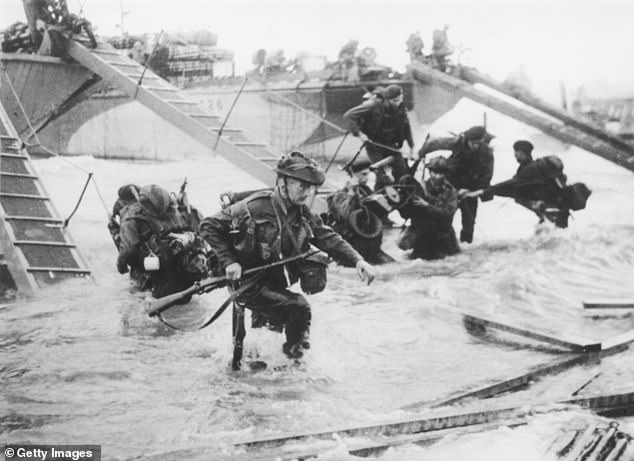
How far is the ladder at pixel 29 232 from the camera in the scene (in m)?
6.52

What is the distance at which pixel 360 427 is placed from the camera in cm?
348

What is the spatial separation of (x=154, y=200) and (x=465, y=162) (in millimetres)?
4805

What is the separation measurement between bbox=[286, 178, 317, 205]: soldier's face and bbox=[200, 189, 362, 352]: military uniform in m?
0.10

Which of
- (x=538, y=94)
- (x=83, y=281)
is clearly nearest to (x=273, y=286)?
(x=83, y=281)

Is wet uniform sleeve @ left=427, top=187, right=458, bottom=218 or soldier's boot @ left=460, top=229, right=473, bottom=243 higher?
wet uniform sleeve @ left=427, top=187, right=458, bottom=218

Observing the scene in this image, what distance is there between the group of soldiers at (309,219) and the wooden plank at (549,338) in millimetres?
1406

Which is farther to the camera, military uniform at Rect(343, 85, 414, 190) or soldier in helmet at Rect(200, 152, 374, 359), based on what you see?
military uniform at Rect(343, 85, 414, 190)

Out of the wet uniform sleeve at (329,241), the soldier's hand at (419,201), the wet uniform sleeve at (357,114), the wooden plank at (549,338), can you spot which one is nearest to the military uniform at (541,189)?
the soldier's hand at (419,201)

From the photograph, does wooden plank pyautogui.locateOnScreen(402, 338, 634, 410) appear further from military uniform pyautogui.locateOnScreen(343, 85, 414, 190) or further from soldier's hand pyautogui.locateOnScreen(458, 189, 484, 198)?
military uniform pyautogui.locateOnScreen(343, 85, 414, 190)

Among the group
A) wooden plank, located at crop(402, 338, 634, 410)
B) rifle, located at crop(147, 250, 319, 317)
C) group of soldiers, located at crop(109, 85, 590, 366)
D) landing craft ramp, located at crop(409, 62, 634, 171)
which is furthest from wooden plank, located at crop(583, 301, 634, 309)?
landing craft ramp, located at crop(409, 62, 634, 171)

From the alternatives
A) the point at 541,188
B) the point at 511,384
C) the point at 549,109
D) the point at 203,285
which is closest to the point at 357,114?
the point at 541,188

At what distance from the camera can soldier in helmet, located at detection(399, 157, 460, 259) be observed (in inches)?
324

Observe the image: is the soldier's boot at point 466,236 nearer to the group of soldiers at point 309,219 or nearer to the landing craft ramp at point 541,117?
the group of soldiers at point 309,219

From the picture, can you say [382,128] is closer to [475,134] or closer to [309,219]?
[475,134]
